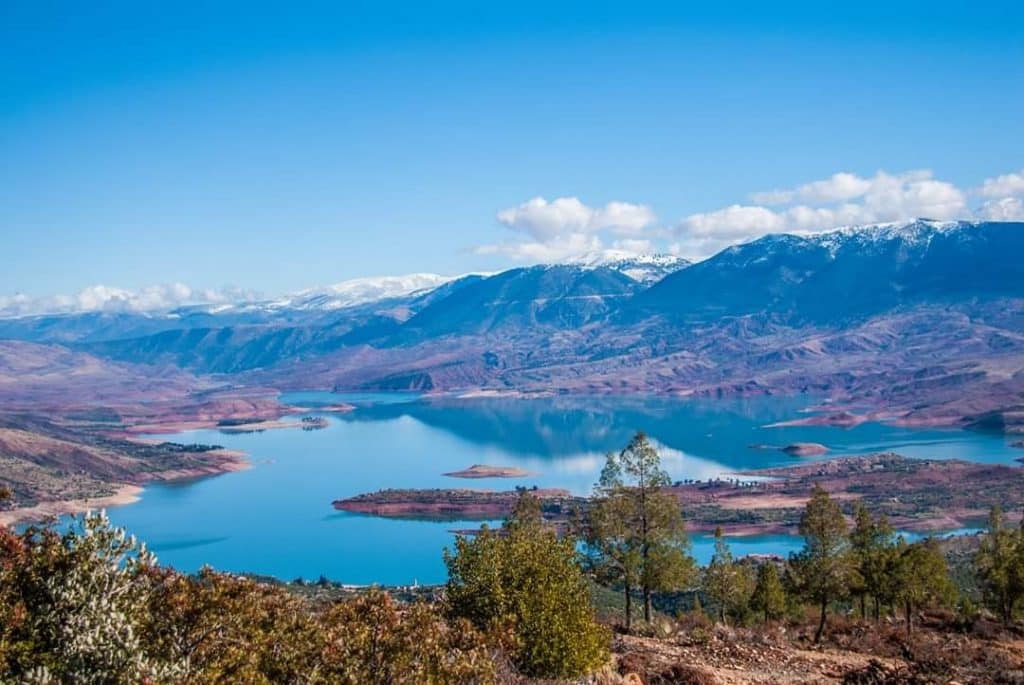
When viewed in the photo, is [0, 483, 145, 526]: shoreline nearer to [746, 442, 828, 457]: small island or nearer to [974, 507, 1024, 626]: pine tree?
[974, 507, 1024, 626]: pine tree

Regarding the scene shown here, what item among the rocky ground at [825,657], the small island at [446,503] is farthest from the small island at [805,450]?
the rocky ground at [825,657]

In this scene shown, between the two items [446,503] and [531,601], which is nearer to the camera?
[531,601]

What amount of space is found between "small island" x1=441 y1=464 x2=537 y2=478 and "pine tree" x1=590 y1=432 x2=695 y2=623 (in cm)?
9485

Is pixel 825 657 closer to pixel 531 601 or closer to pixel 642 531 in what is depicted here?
pixel 531 601

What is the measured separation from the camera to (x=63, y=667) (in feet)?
33.7

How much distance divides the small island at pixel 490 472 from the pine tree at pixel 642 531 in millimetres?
94848

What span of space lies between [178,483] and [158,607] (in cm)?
11753

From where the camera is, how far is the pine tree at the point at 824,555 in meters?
28.6

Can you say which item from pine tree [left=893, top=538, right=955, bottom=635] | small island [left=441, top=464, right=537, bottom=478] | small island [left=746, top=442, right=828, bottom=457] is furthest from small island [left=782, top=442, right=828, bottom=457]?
pine tree [left=893, top=538, right=955, bottom=635]

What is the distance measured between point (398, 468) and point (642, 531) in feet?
344

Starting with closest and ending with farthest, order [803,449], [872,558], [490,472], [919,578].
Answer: [872,558] → [919,578] → [490,472] → [803,449]

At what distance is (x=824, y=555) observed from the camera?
29.3m

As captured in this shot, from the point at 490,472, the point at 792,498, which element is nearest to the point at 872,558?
the point at 792,498

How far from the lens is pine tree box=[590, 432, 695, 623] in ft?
93.6
